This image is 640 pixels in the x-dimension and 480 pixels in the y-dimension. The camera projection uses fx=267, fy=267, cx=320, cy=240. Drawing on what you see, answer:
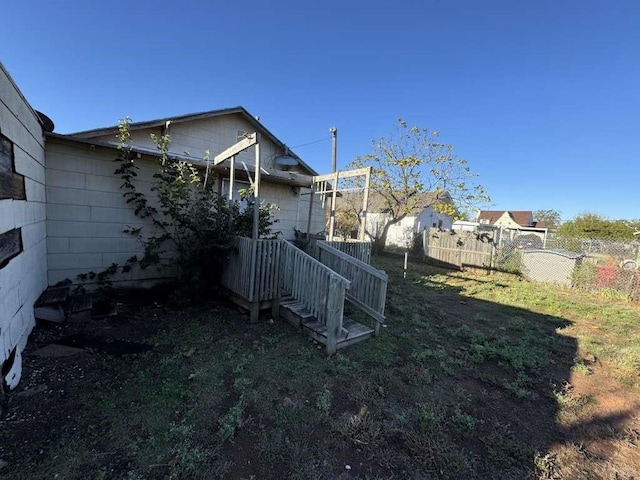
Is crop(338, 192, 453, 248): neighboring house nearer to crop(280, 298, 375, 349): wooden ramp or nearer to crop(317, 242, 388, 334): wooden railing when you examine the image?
crop(317, 242, 388, 334): wooden railing

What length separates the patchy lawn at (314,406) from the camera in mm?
1874

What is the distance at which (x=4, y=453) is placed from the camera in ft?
5.73

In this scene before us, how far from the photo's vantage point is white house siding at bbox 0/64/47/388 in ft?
7.95

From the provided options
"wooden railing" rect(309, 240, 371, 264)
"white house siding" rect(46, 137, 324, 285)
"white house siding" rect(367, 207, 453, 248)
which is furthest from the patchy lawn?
"white house siding" rect(367, 207, 453, 248)

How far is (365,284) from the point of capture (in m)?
4.44

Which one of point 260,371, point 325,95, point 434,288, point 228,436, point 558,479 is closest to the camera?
point 558,479

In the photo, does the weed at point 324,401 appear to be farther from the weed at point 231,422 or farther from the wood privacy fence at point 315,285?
the wood privacy fence at point 315,285

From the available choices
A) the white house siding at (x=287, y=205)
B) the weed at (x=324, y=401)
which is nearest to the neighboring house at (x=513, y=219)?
the white house siding at (x=287, y=205)

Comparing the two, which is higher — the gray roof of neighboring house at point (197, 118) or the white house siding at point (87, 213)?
the gray roof of neighboring house at point (197, 118)

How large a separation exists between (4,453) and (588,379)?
18.7 feet

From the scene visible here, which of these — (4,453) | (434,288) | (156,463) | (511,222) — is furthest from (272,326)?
(511,222)

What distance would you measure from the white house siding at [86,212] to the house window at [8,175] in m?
1.81

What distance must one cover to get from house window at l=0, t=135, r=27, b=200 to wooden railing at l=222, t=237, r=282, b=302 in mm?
2574

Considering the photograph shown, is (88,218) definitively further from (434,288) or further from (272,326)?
(434,288)
